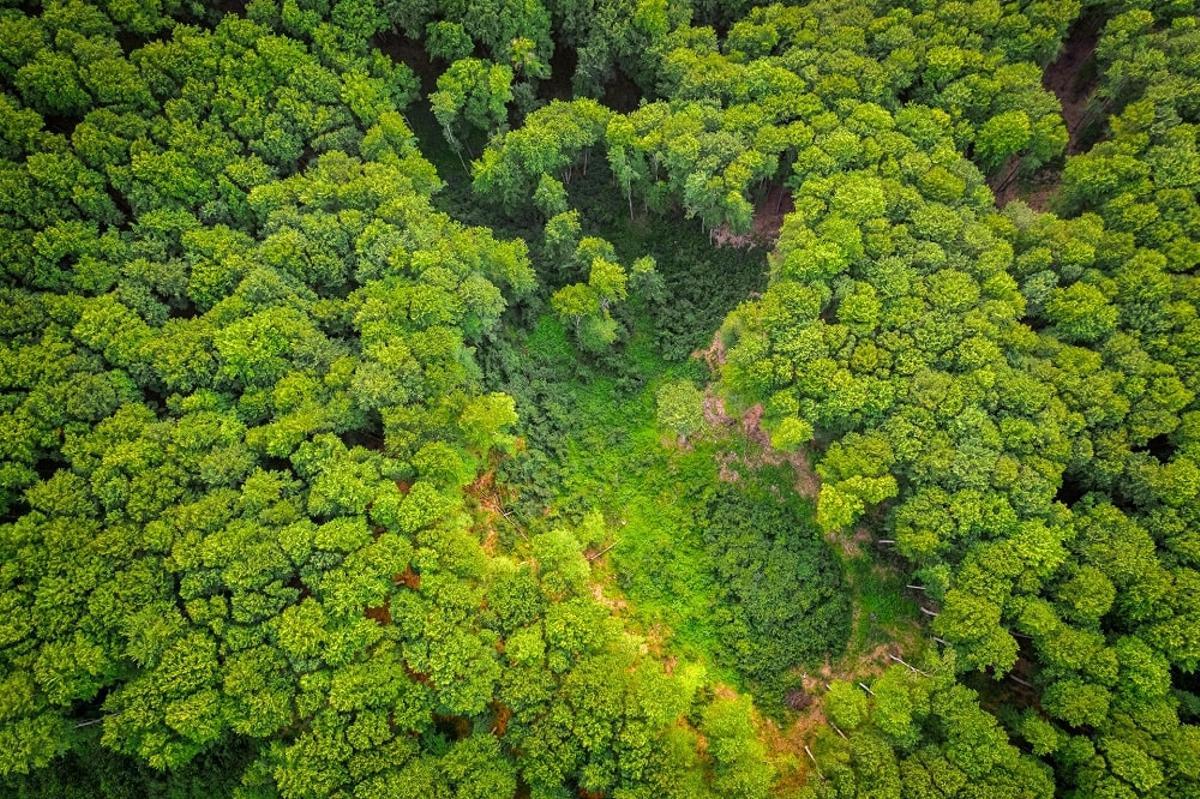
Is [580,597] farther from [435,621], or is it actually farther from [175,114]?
[175,114]

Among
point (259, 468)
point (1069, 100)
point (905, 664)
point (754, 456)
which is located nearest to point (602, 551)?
point (754, 456)

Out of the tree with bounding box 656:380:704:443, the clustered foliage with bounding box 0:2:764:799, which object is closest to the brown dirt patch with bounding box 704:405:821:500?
the tree with bounding box 656:380:704:443

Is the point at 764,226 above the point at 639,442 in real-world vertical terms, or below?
above

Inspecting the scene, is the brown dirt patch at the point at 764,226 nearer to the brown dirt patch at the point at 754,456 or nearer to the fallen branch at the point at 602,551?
the brown dirt patch at the point at 754,456

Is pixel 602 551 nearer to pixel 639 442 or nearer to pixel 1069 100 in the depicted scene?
pixel 639 442

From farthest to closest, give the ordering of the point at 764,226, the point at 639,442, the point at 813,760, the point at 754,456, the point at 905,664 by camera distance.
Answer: the point at 764,226, the point at 639,442, the point at 754,456, the point at 905,664, the point at 813,760

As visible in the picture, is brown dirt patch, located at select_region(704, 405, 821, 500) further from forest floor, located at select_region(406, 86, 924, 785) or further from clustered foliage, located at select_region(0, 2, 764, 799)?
clustered foliage, located at select_region(0, 2, 764, 799)

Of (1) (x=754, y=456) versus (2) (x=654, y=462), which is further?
(2) (x=654, y=462)

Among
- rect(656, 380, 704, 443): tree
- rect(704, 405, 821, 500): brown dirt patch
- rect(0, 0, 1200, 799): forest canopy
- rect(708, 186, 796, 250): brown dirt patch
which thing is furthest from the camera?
rect(708, 186, 796, 250): brown dirt patch

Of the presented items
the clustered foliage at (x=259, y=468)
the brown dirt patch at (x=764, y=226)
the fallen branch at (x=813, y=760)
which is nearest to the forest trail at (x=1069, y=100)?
the brown dirt patch at (x=764, y=226)

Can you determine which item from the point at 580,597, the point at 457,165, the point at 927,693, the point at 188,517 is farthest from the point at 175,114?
the point at 927,693
